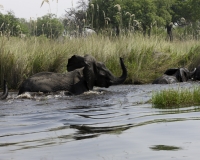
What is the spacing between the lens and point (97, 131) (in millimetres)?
6301

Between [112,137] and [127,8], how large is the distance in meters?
44.0

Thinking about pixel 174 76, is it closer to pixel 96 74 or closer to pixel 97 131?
pixel 96 74

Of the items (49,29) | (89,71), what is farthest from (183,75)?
(49,29)

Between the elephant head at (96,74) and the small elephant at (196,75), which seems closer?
the elephant head at (96,74)

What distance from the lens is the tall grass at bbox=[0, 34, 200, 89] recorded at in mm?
14000

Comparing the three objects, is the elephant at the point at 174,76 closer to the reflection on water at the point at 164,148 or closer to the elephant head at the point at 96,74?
the elephant head at the point at 96,74

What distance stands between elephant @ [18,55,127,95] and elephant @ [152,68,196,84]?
7.88 ft

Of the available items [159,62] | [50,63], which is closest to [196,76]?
[159,62]

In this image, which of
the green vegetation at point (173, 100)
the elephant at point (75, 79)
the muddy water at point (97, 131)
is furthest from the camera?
the elephant at point (75, 79)

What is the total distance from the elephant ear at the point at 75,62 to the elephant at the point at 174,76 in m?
2.81

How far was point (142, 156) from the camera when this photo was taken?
15.6 feet

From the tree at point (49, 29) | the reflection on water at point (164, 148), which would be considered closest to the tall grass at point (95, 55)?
the tree at point (49, 29)

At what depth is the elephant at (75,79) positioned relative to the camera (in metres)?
11.7

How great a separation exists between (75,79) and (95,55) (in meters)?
3.95
